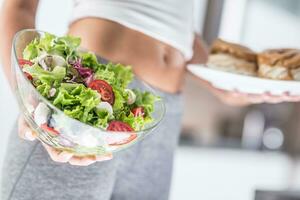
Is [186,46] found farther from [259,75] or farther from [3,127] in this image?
[3,127]

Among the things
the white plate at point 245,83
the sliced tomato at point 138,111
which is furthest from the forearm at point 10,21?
the white plate at point 245,83

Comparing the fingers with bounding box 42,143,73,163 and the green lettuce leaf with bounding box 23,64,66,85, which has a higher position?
the green lettuce leaf with bounding box 23,64,66,85

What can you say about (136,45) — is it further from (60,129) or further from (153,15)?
(60,129)

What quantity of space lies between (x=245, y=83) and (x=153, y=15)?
18cm

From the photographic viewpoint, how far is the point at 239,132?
2.53 metres

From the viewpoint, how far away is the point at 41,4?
0.81 metres

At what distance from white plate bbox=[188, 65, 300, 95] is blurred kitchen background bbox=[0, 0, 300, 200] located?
1150 mm

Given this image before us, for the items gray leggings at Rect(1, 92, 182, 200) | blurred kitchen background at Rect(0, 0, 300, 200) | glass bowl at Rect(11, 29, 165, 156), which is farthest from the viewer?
blurred kitchen background at Rect(0, 0, 300, 200)

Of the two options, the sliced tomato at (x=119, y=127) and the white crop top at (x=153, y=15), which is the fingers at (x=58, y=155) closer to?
the sliced tomato at (x=119, y=127)

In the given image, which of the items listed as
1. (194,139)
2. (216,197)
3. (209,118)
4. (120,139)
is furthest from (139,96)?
(209,118)

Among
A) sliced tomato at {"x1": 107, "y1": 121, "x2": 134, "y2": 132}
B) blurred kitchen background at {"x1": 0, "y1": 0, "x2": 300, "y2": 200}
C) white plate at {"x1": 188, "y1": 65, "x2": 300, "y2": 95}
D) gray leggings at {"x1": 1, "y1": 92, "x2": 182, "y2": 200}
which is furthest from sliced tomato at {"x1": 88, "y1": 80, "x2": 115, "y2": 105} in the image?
blurred kitchen background at {"x1": 0, "y1": 0, "x2": 300, "y2": 200}

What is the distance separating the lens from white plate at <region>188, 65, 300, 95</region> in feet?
2.74

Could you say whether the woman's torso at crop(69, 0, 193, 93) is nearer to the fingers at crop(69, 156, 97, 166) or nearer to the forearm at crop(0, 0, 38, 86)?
the forearm at crop(0, 0, 38, 86)

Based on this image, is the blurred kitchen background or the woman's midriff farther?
the blurred kitchen background
